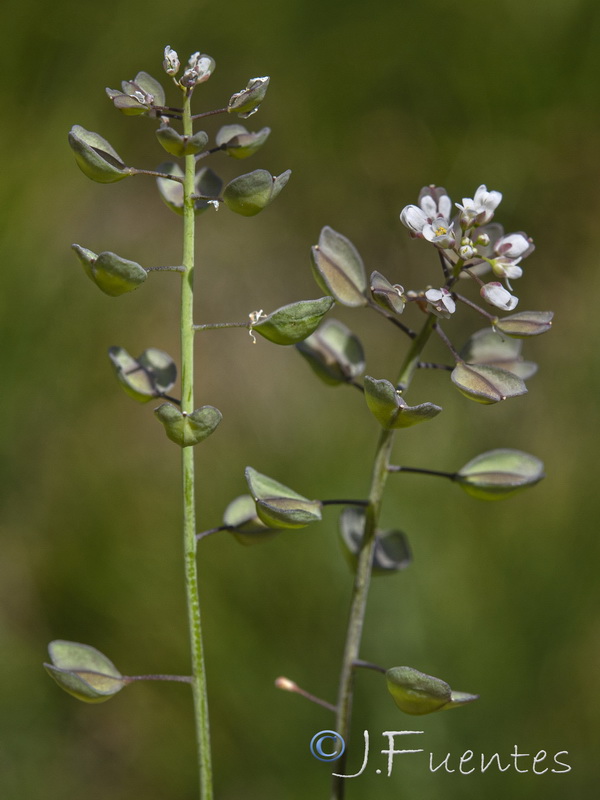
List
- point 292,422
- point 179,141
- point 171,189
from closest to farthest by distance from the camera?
point 179,141, point 171,189, point 292,422

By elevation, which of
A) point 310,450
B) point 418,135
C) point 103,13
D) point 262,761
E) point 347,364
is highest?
point 103,13

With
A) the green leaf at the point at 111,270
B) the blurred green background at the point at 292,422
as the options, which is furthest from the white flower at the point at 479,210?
the blurred green background at the point at 292,422

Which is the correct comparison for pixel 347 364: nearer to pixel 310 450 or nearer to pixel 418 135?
pixel 310 450

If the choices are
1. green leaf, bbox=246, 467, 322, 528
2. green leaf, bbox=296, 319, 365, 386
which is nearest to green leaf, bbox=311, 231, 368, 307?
green leaf, bbox=296, 319, 365, 386

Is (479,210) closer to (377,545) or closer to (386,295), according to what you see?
(386,295)

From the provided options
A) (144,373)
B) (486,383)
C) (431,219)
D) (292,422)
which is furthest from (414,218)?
(292,422)

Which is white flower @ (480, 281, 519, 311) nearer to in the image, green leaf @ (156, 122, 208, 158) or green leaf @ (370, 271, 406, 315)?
green leaf @ (370, 271, 406, 315)

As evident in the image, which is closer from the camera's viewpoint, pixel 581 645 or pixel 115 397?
pixel 581 645

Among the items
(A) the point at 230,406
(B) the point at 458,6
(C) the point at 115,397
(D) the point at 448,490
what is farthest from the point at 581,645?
(B) the point at 458,6
